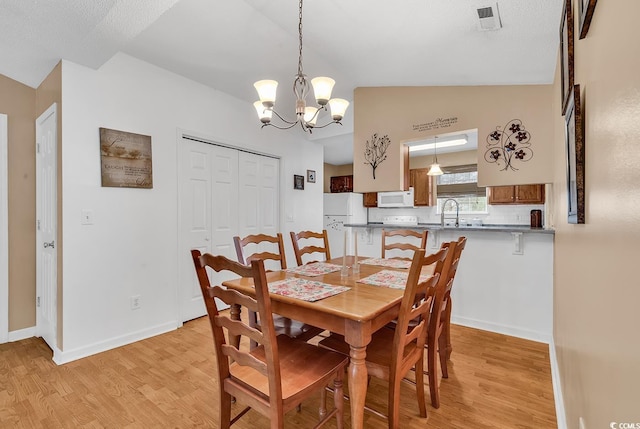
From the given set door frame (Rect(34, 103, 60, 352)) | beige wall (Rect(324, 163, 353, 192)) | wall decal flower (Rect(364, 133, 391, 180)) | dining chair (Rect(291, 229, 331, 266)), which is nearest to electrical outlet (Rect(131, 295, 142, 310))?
door frame (Rect(34, 103, 60, 352))

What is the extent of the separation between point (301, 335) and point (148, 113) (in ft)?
8.22

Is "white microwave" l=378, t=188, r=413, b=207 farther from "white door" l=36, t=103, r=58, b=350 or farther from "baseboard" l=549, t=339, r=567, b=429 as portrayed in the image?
"white door" l=36, t=103, r=58, b=350

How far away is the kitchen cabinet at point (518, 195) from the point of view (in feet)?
15.1

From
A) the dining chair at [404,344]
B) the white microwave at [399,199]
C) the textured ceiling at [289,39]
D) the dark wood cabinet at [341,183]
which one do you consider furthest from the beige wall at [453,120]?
the dark wood cabinet at [341,183]

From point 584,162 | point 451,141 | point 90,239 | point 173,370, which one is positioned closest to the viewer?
point 584,162

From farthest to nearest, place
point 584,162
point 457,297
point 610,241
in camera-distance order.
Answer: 1. point 457,297
2. point 584,162
3. point 610,241

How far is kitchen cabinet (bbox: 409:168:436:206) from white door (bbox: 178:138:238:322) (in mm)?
3455

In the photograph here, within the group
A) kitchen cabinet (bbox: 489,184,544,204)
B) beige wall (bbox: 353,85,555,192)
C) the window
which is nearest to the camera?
beige wall (bbox: 353,85,555,192)

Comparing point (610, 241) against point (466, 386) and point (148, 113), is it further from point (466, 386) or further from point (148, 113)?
point (148, 113)

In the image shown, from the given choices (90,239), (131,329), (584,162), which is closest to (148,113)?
(90,239)

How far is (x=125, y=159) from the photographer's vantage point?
2.73m

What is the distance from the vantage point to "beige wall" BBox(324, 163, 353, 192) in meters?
7.46

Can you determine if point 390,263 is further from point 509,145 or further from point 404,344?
point 509,145

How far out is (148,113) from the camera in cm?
292
